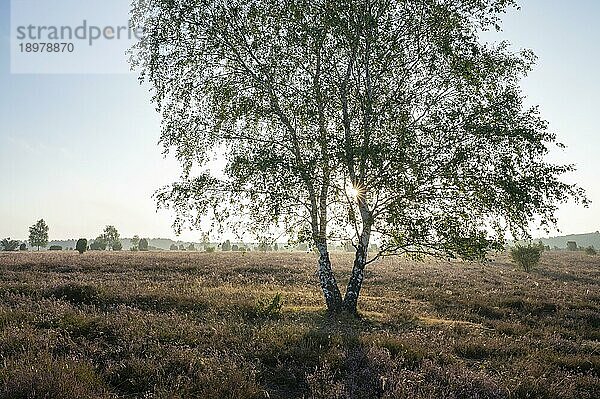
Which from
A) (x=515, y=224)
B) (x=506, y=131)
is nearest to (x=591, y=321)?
(x=515, y=224)

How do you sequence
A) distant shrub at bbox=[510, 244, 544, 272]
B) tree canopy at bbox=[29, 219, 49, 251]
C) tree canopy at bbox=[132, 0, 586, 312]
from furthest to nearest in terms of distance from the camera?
tree canopy at bbox=[29, 219, 49, 251] → distant shrub at bbox=[510, 244, 544, 272] → tree canopy at bbox=[132, 0, 586, 312]

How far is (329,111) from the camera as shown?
1591cm

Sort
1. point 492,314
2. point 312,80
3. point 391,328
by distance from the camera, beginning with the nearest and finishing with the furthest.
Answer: point 391,328, point 312,80, point 492,314

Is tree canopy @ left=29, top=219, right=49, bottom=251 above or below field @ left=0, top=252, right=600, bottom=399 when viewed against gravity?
above

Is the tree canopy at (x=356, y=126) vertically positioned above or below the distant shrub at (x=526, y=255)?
above

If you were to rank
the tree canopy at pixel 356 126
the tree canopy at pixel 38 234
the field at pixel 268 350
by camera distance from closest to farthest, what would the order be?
1. the field at pixel 268 350
2. the tree canopy at pixel 356 126
3. the tree canopy at pixel 38 234

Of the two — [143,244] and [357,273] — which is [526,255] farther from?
[143,244]

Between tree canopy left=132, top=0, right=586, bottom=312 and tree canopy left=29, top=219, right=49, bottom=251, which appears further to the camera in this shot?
tree canopy left=29, top=219, right=49, bottom=251

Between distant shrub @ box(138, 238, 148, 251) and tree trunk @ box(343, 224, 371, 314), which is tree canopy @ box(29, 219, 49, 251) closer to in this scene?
distant shrub @ box(138, 238, 148, 251)

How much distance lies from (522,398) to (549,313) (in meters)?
13.0

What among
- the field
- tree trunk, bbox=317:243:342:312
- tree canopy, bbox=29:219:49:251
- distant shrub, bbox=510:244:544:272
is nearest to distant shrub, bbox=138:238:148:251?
tree canopy, bbox=29:219:49:251

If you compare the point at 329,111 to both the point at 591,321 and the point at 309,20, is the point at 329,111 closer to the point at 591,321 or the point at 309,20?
the point at 309,20

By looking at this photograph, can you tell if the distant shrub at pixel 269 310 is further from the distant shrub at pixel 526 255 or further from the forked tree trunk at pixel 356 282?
the distant shrub at pixel 526 255

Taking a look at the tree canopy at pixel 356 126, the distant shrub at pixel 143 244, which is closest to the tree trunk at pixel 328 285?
the tree canopy at pixel 356 126
